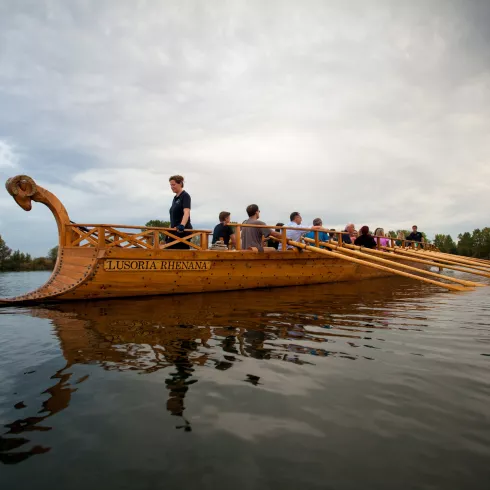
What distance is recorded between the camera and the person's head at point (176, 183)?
907 centimetres

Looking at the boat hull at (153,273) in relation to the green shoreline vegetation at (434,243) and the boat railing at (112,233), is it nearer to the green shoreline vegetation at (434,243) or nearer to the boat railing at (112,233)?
the boat railing at (112,233)

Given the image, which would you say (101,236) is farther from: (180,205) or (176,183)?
(176,183)

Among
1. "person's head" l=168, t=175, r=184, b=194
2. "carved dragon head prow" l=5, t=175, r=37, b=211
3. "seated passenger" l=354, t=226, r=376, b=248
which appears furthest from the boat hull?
"seated passenger" l=354, t=226, r=376, b=248

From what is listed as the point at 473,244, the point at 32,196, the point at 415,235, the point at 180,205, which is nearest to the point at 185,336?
the point at 180,205

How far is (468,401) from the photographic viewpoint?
2564 millimetres

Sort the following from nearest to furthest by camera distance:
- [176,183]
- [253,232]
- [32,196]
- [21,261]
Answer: [32,196]
[176,183]
[253,232]
[21,261]

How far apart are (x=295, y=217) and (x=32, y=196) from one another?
8709 millimetres

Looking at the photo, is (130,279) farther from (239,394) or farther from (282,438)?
(282,438)

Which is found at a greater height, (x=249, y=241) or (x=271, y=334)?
(x=249, y=241)

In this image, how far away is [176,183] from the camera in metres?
9.08

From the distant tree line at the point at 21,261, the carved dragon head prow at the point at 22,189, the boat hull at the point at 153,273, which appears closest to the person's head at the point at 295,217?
the boat hull at the point at 153,273

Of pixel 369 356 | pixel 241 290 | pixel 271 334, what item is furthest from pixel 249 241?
pixel 369 356

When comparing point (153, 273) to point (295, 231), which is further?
point (295, 231)

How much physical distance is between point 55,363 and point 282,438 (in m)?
2.55
